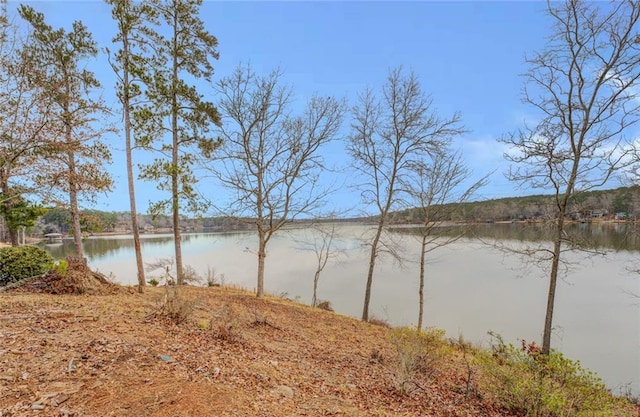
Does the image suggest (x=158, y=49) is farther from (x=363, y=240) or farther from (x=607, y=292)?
(x=607, y=292)

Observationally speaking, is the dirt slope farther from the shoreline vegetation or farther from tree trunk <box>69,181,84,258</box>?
tree trunk <box>69,181,84,258</box>

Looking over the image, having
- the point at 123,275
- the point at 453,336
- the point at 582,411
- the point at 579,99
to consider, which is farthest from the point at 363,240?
the point at 123,275

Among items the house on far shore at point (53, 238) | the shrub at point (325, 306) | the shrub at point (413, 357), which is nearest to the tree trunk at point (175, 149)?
the shrub at point (325, 306)

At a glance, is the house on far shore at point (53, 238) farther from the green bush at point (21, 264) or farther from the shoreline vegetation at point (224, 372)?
the shoreline vegetation at point (224, 372)

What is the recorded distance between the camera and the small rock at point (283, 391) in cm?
368

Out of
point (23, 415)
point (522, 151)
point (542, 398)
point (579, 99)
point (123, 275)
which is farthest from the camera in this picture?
point (123, 275)

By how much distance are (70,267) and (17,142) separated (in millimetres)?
3061

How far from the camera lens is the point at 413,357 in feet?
16.4

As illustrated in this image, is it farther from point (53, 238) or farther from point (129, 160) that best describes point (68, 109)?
point (53, 238)

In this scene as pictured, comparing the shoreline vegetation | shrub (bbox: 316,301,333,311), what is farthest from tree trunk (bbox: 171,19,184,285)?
shrub (bbox: 316,301,333,311)

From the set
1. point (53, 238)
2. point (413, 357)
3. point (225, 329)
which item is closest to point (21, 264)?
point (225, 329)

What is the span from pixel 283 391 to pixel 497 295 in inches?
554

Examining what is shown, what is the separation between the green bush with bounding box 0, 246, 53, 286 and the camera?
7793mm

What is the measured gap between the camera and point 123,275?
17.6 metres
